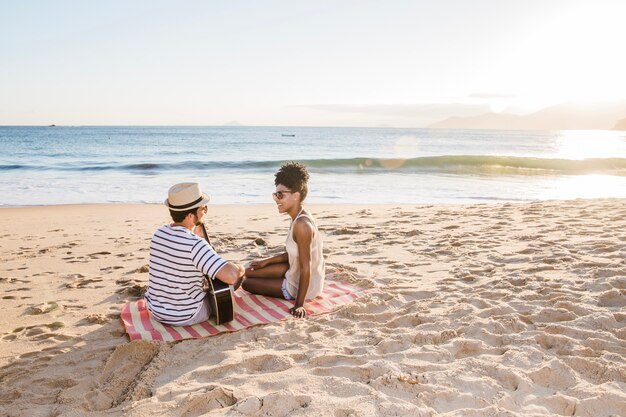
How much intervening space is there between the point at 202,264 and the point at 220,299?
0.46 metres

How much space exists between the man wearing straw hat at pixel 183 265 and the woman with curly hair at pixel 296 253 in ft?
2.48

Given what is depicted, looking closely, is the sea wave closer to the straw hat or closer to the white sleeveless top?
the white sleeveless top

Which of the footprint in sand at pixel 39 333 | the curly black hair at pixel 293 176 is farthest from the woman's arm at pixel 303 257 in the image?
the footprint in sand at pixel 39 333

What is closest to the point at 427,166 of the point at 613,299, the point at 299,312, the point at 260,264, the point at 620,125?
the point at 613,299

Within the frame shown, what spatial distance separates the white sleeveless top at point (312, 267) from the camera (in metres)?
4.52

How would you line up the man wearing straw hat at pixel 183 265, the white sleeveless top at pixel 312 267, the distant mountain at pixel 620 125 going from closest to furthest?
the man wearing straw hat at pixel 183 265
the white sleeveless top at pixel 312 267
the distant mountain at pixel 620 125

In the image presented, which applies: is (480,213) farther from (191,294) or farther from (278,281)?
(191,294)

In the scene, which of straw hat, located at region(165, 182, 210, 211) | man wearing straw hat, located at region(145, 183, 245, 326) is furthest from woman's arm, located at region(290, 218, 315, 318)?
straw hat, located at region(165, 182, 210, 211)

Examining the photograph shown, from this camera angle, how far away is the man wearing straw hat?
3803 millimetres

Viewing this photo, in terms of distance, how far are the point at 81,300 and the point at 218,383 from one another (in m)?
2.54

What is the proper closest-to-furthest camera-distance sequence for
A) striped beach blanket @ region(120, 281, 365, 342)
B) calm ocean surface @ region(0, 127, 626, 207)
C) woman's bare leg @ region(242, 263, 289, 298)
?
striped beach blanket @ region(120, 281, 365, 342) < woman's bare leg @ region(242, 263, 289, 298) < calm ocean surface @ region(0, 127, 626, 207)

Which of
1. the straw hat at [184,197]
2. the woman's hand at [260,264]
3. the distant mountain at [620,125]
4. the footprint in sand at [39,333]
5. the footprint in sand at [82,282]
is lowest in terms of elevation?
the footprint in sand at [39,333]

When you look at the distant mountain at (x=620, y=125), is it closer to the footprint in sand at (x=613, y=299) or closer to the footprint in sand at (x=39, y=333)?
the footprint in sand at (x=613, y=299)

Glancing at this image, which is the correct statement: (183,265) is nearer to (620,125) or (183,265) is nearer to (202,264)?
(202,264)
